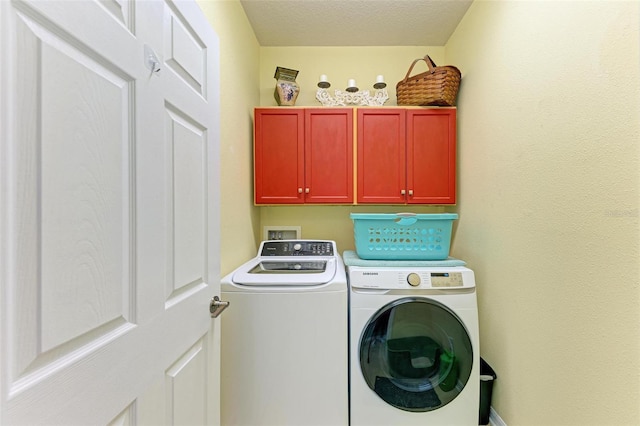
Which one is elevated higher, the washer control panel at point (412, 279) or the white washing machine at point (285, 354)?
the washer control panel at point (412, 279)

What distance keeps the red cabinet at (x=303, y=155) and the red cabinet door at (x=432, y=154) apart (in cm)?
46

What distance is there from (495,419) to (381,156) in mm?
1745

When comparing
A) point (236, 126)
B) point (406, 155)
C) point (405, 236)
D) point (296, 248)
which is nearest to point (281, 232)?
point (296, 248)

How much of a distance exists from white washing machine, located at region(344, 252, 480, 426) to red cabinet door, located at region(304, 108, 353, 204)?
787 mm

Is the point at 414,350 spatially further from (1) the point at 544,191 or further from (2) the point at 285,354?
(1) the point at 544,191

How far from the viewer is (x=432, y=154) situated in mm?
2072

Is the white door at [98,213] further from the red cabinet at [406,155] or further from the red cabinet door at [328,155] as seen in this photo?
the red cabinet at [406,155]

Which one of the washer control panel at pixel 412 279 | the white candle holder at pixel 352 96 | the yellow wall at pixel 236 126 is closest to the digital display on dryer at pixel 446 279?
the washer control panel at pixel 412 279

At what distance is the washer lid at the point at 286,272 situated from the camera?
140 centimetres

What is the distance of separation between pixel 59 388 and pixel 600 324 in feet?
5.06

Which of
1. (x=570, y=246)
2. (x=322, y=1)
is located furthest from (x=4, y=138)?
(x=322, y=1)

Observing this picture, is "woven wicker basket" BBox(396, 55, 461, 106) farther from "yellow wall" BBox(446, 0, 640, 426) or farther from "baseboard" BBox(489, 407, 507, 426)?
"baseboard" BBox(489, 407, 507, 426)

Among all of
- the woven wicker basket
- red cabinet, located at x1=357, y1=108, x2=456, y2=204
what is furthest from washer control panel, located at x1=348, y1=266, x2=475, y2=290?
the woven wicker basket

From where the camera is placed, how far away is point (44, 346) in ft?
1.47
